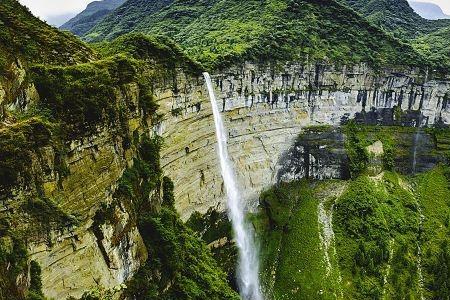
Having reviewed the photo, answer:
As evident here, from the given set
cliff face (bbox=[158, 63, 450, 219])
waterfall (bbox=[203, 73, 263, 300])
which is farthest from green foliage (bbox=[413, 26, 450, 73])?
waterfall (bbox=[203, 73, 263, 300])

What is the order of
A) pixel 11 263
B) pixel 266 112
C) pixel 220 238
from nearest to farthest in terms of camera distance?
pixel 11 263, pixel 220 238, pixel 266 112

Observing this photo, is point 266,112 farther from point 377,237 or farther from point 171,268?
point 171,268

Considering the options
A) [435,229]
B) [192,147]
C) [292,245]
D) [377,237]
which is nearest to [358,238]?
[377,237]

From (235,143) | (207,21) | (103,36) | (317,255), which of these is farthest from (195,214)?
(103,36)

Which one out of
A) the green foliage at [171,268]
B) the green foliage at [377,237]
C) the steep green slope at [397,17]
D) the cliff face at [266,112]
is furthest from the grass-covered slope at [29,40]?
the steep green slope at [397,17]

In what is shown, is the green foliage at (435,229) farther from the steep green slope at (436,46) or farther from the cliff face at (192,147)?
the steep green slope at (436,46)

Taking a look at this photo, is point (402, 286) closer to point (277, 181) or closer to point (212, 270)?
point (277, 181)

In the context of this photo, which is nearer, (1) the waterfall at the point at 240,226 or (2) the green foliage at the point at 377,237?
(2) the green foliage at the point at 377,237
